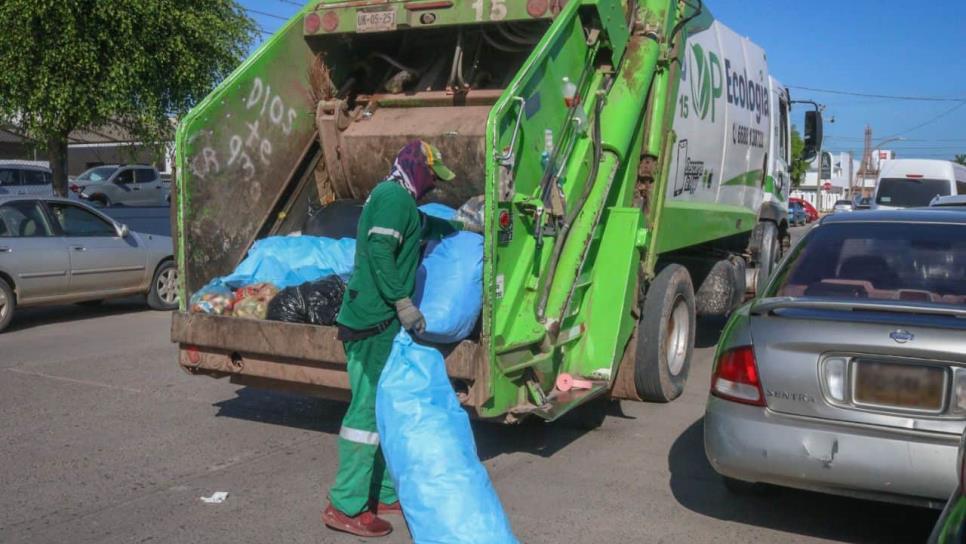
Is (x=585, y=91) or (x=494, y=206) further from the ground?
(x=585, y=91)

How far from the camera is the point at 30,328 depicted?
1059cm

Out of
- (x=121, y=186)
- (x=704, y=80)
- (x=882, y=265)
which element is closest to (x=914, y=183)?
(x=704, y=80)

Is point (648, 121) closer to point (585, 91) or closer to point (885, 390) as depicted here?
point (585, 91)

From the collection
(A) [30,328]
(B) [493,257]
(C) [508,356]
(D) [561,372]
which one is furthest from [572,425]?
(A) [30,328]

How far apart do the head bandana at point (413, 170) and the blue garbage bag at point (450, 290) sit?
0.40 meters

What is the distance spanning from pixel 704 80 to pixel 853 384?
429 cm

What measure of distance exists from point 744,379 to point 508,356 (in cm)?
122

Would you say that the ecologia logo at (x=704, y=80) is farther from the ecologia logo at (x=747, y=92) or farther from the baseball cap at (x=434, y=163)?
the baseball cap at (x=434, y=163)

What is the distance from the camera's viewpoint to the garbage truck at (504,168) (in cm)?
516

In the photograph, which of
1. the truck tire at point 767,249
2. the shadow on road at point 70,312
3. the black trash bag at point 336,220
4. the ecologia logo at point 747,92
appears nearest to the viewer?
the black trash bag at point 336,220

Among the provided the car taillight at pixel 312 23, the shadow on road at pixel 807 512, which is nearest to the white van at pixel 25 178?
the car taillight at pixel 312 23

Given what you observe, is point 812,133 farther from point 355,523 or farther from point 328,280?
point 355,523

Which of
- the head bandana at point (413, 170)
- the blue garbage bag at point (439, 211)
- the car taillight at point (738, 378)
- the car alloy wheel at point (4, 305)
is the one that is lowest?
the car alloy wheel at point (4, 305)

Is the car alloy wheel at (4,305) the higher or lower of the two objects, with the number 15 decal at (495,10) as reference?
lower
